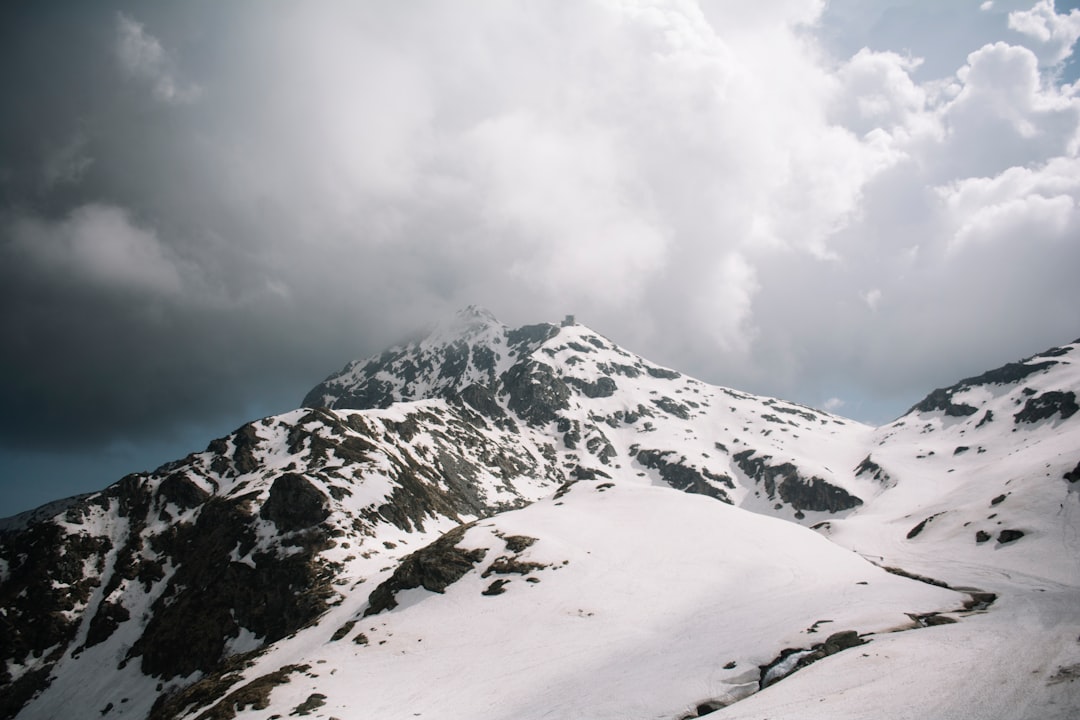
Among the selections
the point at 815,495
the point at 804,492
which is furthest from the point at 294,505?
the point at 804,492

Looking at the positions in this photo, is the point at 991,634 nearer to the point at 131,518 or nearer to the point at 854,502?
the point at 131,518

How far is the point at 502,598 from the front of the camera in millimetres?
42781

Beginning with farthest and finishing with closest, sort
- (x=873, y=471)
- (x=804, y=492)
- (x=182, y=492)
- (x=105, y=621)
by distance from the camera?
(x=873, y=471) < (x=804, y=492) < (x=182, y=492) < (x=105, y=621)

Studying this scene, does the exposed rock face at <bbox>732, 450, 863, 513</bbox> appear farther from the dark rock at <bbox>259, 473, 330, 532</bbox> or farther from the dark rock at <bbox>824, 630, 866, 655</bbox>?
the dark rock at <bbox>824, 630, 866, 655</bbox>

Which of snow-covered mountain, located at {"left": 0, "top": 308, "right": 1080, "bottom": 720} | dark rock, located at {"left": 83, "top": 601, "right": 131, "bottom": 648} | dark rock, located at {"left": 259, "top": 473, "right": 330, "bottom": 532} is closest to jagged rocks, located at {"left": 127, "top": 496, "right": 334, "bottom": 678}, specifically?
snow-covered mountain, located at {"left": 0, "top": 308, "right": 1080, "bottom": 720}

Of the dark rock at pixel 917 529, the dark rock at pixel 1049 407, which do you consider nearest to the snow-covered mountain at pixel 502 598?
the dark rock at pixel 917 529

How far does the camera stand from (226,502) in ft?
301

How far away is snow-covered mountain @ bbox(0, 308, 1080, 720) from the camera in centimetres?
2372

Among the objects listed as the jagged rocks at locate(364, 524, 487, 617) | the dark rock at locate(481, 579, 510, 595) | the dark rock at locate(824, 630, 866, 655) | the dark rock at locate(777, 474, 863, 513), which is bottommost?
the dark rock at locate(824, 630, 866, 655)

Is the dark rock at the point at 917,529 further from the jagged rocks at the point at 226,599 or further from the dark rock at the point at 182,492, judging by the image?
the dark rock at the point at 182,492

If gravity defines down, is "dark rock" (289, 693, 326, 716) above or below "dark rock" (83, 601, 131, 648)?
below

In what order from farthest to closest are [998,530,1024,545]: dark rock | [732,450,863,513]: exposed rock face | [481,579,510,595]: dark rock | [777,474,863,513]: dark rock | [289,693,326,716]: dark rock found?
[732,450,863,513]: exposed rock face, [777,474,863,513]: dark rock, [998,530,1024,545]: dark rock, [481,579,510,595]: dark rock, [289,693,326,716]: dark rock

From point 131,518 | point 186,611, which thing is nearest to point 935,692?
point 186,611

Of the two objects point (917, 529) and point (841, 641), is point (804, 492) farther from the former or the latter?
point (841, 641)
